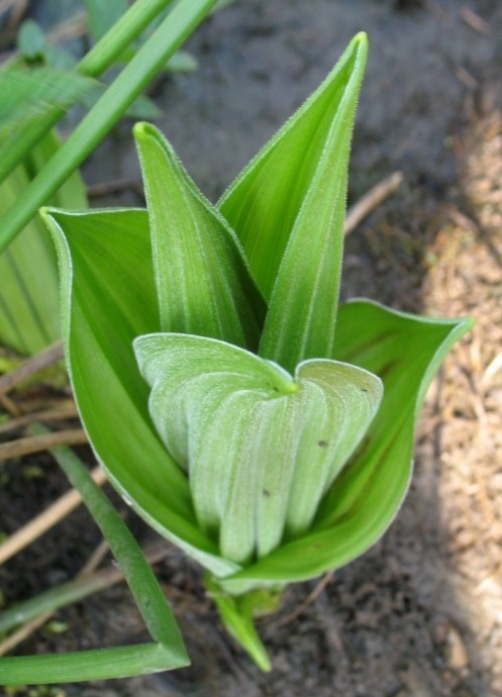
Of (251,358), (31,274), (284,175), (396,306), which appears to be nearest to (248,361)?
(251,358)

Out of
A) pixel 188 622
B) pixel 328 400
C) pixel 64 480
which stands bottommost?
pixel 188 622

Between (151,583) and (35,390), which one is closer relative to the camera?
(151,583)

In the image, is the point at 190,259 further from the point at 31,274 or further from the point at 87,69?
the point at 31,274

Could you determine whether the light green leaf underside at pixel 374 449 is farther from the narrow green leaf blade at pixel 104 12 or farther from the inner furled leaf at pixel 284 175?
the narrow green leaf blade at pixel 104 12

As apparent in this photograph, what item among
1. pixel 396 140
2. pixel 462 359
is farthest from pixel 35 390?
pixel 396 140

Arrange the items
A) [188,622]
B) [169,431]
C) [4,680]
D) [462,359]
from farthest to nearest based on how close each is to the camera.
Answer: [462,359]
[188,622]
[169,431]
[4,680]

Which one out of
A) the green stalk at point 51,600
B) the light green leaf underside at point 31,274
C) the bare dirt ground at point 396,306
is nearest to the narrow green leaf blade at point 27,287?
the light green leaf underside at point 31,274

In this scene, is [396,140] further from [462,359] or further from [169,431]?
[169,431]
